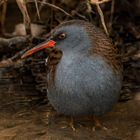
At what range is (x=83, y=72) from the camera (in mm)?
5008

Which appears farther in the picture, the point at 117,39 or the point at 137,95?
the point at 117,39

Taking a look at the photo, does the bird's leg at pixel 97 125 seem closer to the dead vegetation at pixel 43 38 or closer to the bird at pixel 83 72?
the bird at pixel 83 72

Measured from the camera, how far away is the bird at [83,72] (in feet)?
16.4

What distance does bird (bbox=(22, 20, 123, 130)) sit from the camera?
500 cm

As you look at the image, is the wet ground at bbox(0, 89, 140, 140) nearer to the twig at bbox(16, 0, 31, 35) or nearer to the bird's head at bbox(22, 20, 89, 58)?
the bird's head at bbox(22, 20, 89, 58)

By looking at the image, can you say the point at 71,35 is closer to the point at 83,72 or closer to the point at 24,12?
the point at 83,72

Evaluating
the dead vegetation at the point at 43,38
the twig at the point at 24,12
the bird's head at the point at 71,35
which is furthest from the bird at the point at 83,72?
the twig at the point at 24,12

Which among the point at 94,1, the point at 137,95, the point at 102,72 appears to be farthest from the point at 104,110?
the point at 94,1

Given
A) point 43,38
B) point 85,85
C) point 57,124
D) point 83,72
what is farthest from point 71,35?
point 43,38

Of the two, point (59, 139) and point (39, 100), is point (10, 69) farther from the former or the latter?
point (59, 139)

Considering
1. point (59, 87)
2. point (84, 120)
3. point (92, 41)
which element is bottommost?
point (84, 120)

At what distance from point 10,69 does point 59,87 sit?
5.33 ft

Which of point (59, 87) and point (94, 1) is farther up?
point (94, 1)

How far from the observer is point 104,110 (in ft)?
17.0
